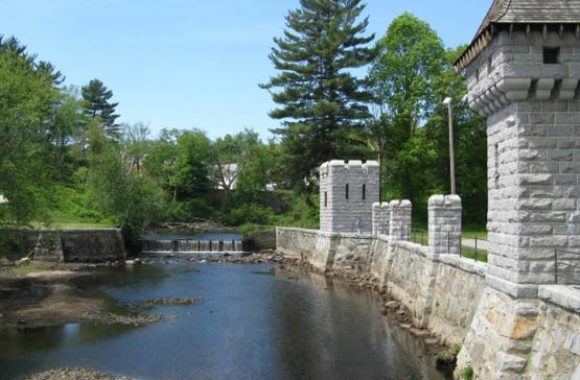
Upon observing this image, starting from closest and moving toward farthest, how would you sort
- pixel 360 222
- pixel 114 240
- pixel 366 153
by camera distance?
pixel 360 222 < pixel 114 240 < pixel 366 153

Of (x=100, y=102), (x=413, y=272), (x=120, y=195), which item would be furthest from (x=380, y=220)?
(x=100, y=102)

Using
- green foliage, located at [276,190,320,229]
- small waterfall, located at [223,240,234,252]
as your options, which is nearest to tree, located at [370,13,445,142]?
green foliage, located at [276,190,320,229]

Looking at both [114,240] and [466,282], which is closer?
[466,282]

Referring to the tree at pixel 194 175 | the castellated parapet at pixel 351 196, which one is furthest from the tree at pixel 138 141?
the castellated parapet at pixel 351 196

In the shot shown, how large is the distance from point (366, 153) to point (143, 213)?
15260 millimetres

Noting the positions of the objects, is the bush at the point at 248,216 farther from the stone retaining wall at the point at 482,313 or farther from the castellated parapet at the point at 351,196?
the stone retaining wall at the point at 482,313

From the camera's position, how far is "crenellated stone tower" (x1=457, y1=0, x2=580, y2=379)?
28.8 ft

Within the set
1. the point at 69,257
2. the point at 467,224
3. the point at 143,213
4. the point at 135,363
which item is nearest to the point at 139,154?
the point at 143,213

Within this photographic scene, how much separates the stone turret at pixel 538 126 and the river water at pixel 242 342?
411 centimetres

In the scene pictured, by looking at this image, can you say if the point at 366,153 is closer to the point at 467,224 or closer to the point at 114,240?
the point at 467,224

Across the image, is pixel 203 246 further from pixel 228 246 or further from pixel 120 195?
pixel 120 195

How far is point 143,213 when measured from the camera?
1496 inches

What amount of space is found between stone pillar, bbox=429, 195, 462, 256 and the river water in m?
2.69

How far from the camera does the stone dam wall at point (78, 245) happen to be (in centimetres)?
3036
